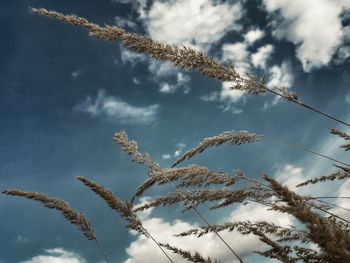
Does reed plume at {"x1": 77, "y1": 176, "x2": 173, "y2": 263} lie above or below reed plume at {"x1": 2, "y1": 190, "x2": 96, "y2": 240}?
below

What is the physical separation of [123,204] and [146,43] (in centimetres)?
104

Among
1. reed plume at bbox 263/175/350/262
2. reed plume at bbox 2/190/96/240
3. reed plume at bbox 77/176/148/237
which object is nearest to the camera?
reed plume at bbox 263/175/350/262

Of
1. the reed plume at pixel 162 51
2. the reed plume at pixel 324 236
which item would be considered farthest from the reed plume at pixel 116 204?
the reed plume at pixel 324 236

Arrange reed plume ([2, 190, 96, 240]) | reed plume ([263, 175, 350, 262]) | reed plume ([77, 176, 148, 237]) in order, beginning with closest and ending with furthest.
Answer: reed plume ([263, 175, 350, 262]) < reed plume ([77, 176, 148, 237]) < reed plume ([2, 190, 96, 240])

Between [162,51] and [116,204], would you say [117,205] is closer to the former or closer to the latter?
[116,204]

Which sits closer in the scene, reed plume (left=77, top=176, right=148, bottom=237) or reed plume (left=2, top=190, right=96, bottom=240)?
reed plume (left=77, top=176, right=148, bottom=237)

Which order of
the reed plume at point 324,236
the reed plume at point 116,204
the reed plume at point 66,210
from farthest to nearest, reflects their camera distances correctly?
the reed plume at point 66,210
the reed plume at point 116,204
the reed plume at point 324,236

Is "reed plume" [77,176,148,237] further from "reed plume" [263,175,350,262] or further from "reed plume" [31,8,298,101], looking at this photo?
"reed plume" [263,175,350,262]

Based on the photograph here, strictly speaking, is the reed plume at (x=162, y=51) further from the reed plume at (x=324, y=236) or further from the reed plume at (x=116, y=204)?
the reed plume at (x=324, y=236)

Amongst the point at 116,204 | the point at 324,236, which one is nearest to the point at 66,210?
the point at 116,204

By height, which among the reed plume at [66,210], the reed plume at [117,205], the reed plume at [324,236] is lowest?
the reed plume at [324,236]

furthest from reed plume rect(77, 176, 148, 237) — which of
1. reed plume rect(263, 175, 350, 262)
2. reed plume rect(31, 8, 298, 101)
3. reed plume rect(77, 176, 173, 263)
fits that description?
reed plume rect(263, 175, 350, 262)

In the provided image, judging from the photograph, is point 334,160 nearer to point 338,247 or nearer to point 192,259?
point 192,259

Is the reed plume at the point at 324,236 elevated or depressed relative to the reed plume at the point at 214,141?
depressed
